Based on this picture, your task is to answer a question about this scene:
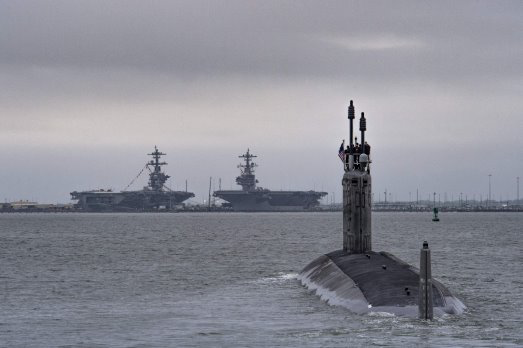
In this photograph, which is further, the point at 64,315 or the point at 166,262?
the point at 166,262

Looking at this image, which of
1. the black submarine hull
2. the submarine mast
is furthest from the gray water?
the submarine mast

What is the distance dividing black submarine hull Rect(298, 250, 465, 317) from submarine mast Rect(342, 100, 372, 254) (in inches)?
31.1

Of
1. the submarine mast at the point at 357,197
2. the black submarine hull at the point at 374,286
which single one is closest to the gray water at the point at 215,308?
the black submarine hull at the point at 374,286

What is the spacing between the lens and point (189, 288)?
53531 millimetres

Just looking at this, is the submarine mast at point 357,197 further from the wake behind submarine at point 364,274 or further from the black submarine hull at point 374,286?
the black submarine hull at point 374,286

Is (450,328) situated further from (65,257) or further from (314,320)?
(65,257)

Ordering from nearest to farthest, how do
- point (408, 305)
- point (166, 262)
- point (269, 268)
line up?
point (408, 305) < point (269, 268) < point (166, 262)

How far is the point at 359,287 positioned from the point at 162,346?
10245mm

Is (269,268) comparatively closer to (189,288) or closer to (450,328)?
(189,288)

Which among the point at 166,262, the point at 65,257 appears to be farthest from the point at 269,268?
the point at 65,257

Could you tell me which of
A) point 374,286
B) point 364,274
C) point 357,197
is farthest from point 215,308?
point 357,197

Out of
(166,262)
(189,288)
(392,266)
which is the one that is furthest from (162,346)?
(166,262)

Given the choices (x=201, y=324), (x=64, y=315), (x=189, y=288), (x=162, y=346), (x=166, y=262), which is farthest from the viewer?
(x=166, y=262)

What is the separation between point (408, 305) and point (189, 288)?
21172mm
